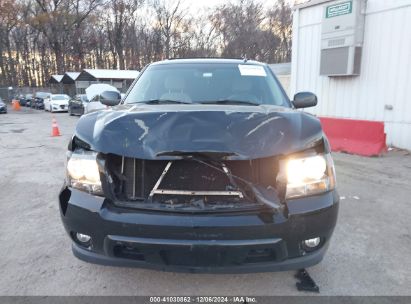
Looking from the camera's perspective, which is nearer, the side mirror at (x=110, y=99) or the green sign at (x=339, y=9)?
the side mirror at (x=110, y=99)

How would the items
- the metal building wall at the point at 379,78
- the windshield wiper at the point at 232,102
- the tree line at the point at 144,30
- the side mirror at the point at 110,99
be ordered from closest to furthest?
1. the windshield wiper at the point at 232,102
2. the side mirror at the point at 110,99
3. the metal building wall at the point at 379,78
4. the tree line at the point at 144,30

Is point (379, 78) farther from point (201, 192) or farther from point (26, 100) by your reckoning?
point (26, 100)

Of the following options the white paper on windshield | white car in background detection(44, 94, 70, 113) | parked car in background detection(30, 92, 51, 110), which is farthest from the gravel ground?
parked car in background detection(30, 92, 51, 110)

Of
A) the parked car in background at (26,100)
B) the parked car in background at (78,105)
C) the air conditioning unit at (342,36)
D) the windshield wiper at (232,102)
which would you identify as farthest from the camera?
the parked car in background at (26,100)

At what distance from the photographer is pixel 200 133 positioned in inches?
89.1

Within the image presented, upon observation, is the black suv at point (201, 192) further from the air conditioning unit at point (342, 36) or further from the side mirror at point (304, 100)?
the air conditioning unit at point (342, 36)

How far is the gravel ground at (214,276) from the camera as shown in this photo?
271 cm

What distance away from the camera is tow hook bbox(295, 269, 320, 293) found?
268cm

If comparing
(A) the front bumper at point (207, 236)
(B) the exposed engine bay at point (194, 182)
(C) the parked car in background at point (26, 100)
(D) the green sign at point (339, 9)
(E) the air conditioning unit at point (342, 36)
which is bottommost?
(C) the parked car in background at point (26, 100)

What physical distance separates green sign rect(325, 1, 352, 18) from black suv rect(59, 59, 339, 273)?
28.2 feet

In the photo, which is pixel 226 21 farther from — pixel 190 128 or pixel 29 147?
pixel 190 128

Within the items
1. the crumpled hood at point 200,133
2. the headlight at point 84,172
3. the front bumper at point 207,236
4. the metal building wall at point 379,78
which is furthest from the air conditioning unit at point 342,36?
the headlight at point 84,172

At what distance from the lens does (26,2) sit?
162ft

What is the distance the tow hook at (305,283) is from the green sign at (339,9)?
885 cm
